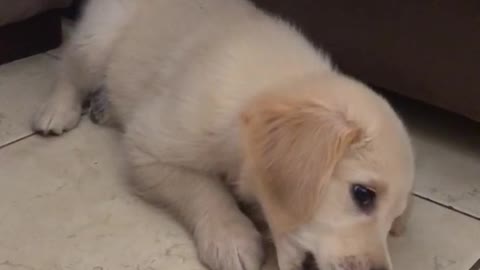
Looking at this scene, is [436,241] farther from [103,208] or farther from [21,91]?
[21,91]

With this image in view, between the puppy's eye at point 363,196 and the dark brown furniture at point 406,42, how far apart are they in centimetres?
71

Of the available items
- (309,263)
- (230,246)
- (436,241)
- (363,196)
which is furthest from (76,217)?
(436,241)

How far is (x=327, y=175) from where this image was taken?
4.90 ft

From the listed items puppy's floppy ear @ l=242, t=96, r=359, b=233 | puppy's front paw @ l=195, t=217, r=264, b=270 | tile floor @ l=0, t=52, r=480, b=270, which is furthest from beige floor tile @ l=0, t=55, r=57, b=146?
puppy's floppy ear @ l=242, t=96, r=359, b=233

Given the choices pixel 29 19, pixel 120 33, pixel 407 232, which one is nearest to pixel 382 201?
pixel 407 232

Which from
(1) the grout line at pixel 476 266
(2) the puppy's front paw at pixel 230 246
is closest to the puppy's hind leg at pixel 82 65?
(2) the puppy's front paw at pixel 230 246

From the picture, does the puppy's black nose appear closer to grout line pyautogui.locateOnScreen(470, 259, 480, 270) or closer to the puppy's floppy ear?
the puppy's floppy ear

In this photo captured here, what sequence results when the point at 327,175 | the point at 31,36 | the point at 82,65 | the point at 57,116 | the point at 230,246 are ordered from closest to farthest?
the point at 327,175 → the point at 230,246 → the point at 57,116 → the point at 82,65 → the point at 31,36

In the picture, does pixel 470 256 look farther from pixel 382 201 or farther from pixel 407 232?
pixel 382 201

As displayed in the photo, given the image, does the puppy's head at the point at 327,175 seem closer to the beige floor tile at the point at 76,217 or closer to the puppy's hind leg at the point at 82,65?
the beige floor tile at the point at 76,217

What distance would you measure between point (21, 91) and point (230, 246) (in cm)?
100

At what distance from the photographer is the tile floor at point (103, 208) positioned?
1706 millimetres

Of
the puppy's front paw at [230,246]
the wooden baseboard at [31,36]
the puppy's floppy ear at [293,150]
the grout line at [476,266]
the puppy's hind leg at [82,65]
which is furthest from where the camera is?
the wooden baseboard at [31,36]

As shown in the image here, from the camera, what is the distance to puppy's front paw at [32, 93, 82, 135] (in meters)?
2.16
